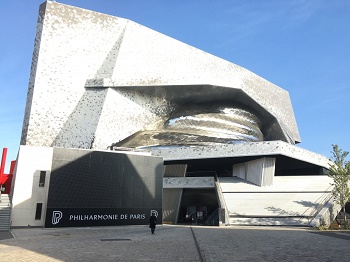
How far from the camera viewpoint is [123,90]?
34.6 m

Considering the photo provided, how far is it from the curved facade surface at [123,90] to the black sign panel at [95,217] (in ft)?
32.9

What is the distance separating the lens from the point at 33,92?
3141 centimetres

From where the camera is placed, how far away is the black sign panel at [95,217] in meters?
20.9

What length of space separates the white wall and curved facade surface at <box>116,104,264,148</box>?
12.1 metres

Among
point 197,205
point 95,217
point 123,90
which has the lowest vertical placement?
point 95,217

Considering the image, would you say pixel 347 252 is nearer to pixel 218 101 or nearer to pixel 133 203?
pixel 133 203

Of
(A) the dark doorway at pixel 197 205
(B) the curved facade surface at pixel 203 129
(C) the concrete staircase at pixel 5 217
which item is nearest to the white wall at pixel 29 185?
(C) the concrete staircase at pixel 5 217

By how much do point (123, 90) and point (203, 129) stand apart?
1135 cm

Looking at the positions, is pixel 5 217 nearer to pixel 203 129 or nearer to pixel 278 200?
pixel 278 200

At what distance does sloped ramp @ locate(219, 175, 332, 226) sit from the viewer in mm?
22984

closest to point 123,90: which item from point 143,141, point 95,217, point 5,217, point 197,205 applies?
point 143,141

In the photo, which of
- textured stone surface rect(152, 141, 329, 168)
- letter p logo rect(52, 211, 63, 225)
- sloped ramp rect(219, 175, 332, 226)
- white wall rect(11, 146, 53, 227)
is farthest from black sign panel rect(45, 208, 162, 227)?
textured stone surface rect(152, 141, 329, 168)

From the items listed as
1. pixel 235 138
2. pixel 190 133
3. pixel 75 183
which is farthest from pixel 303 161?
pixel 75 183

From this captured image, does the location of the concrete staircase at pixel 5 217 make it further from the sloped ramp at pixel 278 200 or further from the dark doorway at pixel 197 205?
the dark doorway at pixel 197 205
